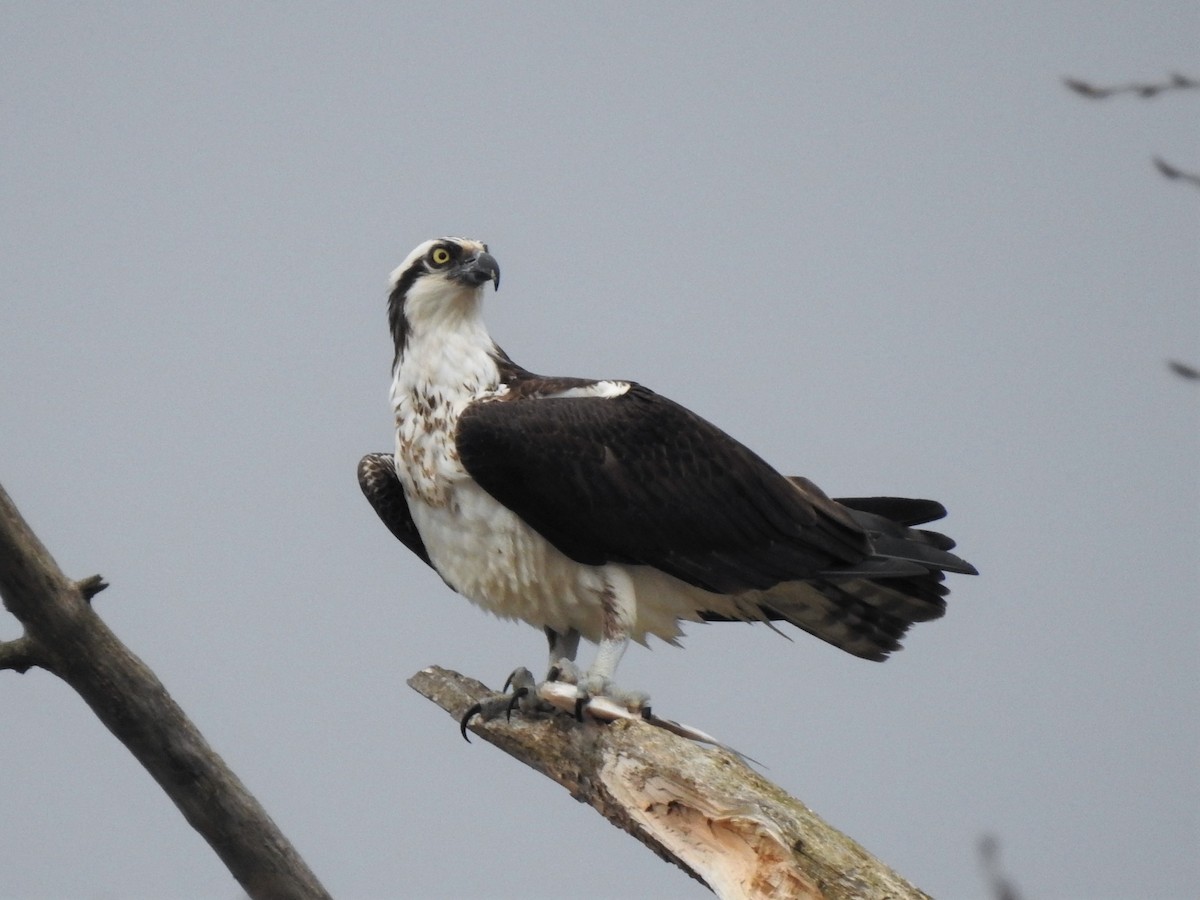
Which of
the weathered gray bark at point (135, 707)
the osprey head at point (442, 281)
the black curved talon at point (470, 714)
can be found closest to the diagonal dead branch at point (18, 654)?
the weathered gray bark at point (135, 707)

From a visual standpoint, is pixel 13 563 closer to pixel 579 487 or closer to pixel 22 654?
pixel 22 654

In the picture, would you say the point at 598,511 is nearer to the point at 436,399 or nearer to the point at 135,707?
the point at 436,399

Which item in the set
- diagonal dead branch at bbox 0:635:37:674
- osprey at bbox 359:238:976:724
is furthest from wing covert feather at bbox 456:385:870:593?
diagonal dead branch at bbox 0:635:37:674

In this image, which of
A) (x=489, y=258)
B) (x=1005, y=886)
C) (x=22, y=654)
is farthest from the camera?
(x=489, y=258)

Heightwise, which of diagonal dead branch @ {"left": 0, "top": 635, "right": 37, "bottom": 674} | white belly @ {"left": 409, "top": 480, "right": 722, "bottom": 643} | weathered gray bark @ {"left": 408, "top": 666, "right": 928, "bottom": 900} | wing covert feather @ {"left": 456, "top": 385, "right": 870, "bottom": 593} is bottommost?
weathered gray bark @ {"left": 408, "top": 666, "right": 928, "bottom": 900}

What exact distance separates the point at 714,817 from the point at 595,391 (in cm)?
212

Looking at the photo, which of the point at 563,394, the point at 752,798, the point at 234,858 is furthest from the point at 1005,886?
the point at 563,394

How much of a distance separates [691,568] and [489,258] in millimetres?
1499

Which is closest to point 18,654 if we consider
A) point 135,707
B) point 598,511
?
point 135,707

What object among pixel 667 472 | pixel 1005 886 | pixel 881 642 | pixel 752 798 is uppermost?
pixel 667 472

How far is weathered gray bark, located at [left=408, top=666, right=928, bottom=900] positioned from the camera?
15.0 ft

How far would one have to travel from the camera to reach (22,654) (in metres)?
5.02

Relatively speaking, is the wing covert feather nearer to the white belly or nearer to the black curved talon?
the white belly

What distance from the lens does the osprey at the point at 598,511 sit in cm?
607
